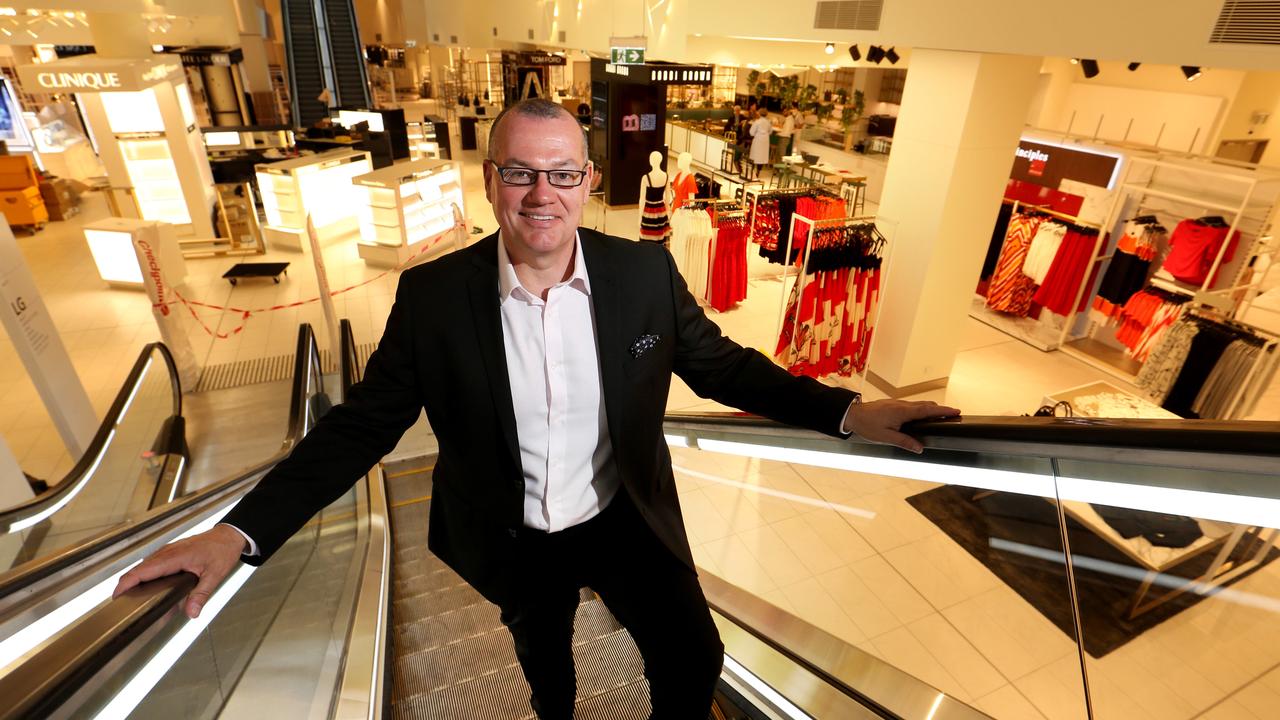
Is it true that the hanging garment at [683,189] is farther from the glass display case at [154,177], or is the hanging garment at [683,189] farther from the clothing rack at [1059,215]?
the glass display case at [154,177]

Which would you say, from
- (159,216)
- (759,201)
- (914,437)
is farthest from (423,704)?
(159,216)

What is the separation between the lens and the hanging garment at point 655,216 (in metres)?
8.24

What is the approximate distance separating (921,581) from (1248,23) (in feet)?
10.5

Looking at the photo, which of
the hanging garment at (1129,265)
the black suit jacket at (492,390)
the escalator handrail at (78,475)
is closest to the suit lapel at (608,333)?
the black suit jacket at (492,390)

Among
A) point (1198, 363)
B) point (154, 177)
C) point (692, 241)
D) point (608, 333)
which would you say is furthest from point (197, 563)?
point (154, 177)

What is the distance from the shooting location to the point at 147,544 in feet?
4.89

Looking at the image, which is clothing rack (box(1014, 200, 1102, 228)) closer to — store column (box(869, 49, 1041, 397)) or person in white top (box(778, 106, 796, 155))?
store column (box(869, 49, 1041, 397))

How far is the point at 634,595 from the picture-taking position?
1718 millimetres

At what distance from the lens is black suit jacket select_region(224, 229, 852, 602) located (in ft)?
4.91

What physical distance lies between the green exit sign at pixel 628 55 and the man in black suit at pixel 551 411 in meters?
7.60

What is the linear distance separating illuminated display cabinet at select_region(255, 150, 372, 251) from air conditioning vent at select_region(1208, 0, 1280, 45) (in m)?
10.5

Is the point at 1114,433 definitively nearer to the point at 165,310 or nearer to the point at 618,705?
the point at 618,705

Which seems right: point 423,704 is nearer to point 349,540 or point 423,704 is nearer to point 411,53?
point 349,540

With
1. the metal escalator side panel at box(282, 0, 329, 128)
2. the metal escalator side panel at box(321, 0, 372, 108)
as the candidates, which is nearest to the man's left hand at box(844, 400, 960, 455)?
the metal escalator side panel at box(282, 0, 329, 128)
